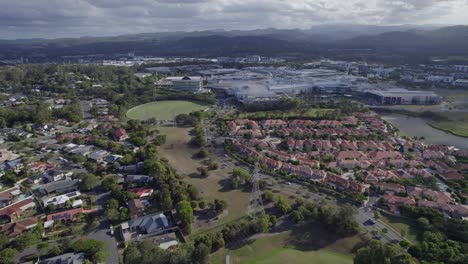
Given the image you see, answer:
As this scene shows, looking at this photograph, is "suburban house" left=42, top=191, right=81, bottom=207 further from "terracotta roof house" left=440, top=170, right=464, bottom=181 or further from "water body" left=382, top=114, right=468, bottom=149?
"water body" left=382, top=114, right=468, bottom=149

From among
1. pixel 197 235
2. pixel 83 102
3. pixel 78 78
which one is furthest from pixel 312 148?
pixel 78 78

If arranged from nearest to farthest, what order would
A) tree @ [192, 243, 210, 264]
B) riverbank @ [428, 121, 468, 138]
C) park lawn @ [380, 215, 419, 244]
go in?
tree @ [192, 243, 210, 264], park lawn @ [380, 215, 419, 244], riverbank @ [428, 121, 468, 138]

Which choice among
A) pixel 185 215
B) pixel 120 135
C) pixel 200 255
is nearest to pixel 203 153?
pixel 120 135

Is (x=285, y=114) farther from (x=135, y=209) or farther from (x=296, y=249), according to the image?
(x=135, y=209)

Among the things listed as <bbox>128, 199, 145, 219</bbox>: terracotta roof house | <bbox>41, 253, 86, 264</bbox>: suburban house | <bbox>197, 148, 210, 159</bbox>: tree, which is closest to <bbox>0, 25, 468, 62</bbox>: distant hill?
<bbox>197, 148, 210, 159</bbox>: tree

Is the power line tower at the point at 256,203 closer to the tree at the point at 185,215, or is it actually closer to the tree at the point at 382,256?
the tree at the point at 185,215

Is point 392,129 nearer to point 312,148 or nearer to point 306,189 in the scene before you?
point 312,148
